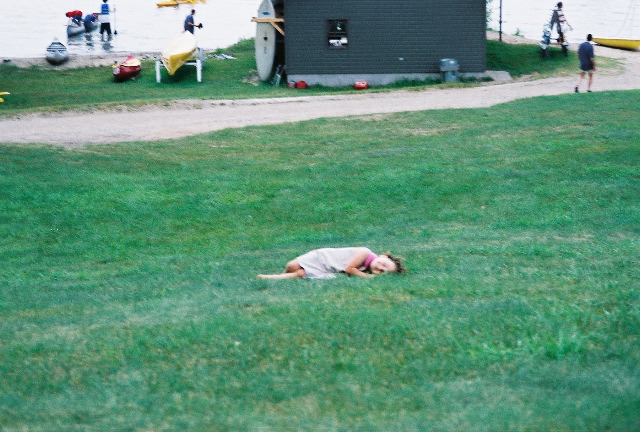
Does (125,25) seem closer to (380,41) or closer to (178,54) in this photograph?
(178,54)

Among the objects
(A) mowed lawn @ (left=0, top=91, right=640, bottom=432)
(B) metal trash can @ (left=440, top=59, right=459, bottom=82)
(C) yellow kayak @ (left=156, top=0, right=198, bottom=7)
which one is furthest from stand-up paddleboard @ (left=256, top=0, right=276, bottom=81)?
(C) yellow kayak @ (left=156, top=0, right=198, bottom=7)

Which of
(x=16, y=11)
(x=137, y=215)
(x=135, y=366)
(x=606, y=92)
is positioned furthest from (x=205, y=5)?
(x=135, y=366)

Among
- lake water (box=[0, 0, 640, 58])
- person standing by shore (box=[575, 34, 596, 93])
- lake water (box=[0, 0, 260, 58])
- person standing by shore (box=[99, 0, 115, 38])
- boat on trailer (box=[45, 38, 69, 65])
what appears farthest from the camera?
person standing by shore (box=[99, 0, 115, 38])

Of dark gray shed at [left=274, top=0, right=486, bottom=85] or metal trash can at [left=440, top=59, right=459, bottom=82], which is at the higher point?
dark gray shed at [left=274, top=0, right=486, bottom=85]

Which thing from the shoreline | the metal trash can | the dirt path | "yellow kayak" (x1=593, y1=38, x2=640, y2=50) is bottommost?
the dirt path

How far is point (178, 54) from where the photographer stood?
37.2 m

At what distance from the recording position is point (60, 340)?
25.0 feet

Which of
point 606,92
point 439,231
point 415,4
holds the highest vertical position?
point 415,4

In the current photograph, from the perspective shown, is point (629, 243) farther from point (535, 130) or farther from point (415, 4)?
point (415, 4)

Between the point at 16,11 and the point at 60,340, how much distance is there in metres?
67.2

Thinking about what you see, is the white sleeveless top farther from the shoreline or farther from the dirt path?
the shoreline

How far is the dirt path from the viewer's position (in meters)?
22.8

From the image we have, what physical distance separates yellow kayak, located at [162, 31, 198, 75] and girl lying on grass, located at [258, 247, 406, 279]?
91.4 ft

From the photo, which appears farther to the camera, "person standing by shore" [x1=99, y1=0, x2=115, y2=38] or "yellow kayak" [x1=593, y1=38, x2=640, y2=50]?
"person standing by shore" [x1=99, y1=0, x2=115, y2=38]
